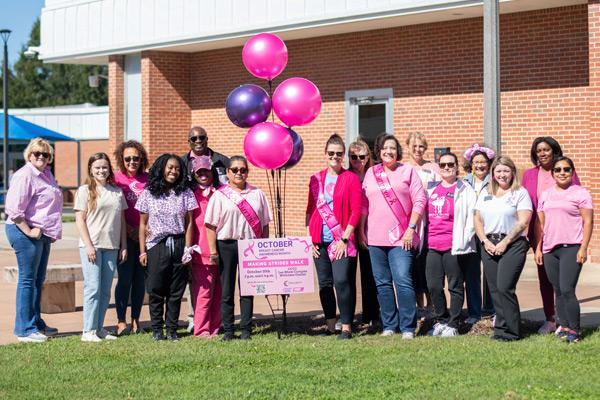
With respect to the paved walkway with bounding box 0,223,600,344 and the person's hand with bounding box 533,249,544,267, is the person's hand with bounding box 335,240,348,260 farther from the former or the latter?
the paved walkway with bounding box 0,223,600,344

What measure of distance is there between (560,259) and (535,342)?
0.75 m

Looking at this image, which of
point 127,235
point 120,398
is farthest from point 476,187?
point 120,398

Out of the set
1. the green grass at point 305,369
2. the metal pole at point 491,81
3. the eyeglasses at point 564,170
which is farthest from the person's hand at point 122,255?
the eyeglasses at point 564,170

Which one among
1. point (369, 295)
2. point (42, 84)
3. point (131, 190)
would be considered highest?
point (42, 84)

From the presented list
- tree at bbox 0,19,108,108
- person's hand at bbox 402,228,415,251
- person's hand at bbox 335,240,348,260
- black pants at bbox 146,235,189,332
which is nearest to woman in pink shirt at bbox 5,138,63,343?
black pants at bbox 146,235,189,332

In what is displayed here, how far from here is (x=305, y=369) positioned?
803 cm

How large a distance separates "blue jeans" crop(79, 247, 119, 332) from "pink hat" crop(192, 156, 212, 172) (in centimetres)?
108

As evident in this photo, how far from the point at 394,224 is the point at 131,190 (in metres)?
2.52

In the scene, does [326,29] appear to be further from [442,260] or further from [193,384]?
[193,384]

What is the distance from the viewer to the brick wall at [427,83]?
1683cm

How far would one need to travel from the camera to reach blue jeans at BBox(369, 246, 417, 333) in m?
9.49

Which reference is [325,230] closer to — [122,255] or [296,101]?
[296,101]

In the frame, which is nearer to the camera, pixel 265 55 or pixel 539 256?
pixel 539 256

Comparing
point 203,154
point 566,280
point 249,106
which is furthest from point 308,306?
point 566,280
